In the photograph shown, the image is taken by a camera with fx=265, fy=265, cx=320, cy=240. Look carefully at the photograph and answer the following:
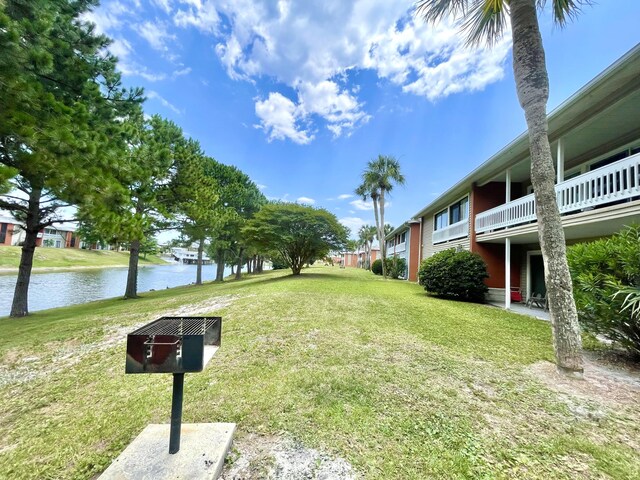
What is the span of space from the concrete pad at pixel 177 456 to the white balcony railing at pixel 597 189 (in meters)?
7.82

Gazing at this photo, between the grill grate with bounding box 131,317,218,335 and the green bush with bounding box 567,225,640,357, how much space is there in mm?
5167

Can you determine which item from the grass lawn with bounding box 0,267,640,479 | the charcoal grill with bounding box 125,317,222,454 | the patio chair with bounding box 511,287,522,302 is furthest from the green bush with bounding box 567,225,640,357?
the patio chair with bounding box 511,287,522,302

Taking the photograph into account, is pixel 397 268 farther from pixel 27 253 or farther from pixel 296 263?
pixel 27 253

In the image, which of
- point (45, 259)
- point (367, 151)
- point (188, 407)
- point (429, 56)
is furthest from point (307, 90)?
point (45, 259)

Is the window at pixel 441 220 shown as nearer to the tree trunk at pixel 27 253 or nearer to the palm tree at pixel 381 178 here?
the palm tree at pixel 381 178

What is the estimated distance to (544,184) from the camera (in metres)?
3.78

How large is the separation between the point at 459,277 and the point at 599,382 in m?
6.94

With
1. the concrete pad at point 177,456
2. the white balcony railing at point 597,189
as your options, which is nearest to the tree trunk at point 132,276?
the concrete pad at point 177,456

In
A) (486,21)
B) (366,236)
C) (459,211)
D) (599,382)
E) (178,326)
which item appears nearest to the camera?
(178,326)

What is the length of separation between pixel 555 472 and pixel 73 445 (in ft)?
12.4

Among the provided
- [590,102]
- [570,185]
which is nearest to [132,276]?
[570,185]

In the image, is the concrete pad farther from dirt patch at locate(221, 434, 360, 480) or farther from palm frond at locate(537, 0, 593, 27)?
palm frond at locate(537, 0, 593, 27)

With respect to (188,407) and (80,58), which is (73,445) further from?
(80,58)

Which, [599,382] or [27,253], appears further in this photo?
[27,253]
